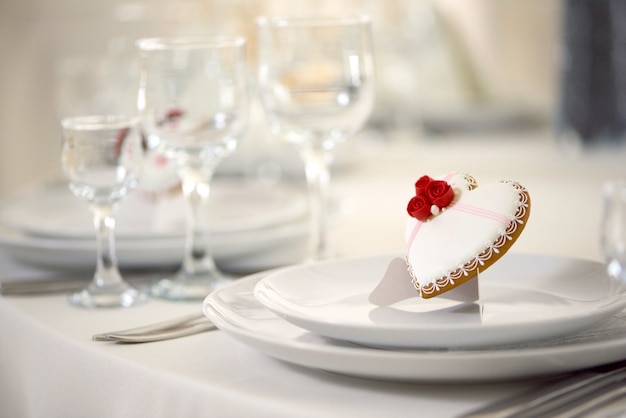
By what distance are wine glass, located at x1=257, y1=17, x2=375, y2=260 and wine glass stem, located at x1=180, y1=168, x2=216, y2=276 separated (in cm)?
9

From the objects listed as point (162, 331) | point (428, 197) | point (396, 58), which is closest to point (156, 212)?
point (162, 331)

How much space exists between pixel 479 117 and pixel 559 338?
5.25ft

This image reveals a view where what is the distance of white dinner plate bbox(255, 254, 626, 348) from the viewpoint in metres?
0.47

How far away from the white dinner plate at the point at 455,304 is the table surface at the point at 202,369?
0.10 ft

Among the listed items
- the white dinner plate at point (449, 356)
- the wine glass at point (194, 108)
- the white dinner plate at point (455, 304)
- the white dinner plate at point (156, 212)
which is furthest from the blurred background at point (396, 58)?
the white dinner plate at point (449, 356)

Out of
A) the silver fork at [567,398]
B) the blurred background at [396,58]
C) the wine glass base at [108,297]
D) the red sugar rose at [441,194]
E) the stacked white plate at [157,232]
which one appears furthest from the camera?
the blurred background at [396,58]

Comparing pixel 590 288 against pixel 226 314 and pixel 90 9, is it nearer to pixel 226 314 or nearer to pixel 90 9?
pixel 226 314

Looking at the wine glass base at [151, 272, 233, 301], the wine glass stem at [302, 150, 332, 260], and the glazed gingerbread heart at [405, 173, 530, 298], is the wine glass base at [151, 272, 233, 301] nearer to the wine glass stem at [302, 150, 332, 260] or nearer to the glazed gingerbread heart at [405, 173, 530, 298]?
the wine glass stem at [302, 150, 332, 260]

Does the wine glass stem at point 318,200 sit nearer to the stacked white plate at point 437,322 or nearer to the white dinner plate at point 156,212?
the white dinner plate at point 156,212

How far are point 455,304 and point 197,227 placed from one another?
0.27 meters

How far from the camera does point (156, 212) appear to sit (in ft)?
3.07

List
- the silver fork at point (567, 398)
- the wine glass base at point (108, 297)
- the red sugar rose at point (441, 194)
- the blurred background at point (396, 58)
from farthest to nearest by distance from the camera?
the blurred background at point (396, 58) → the wine glass base at point (108, 297) → the red sugar rose at point (441, 194) → the silver fork at point (567, 398)

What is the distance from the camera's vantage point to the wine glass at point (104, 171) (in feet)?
2.35

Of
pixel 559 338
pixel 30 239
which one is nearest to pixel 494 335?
pixel 559 338
